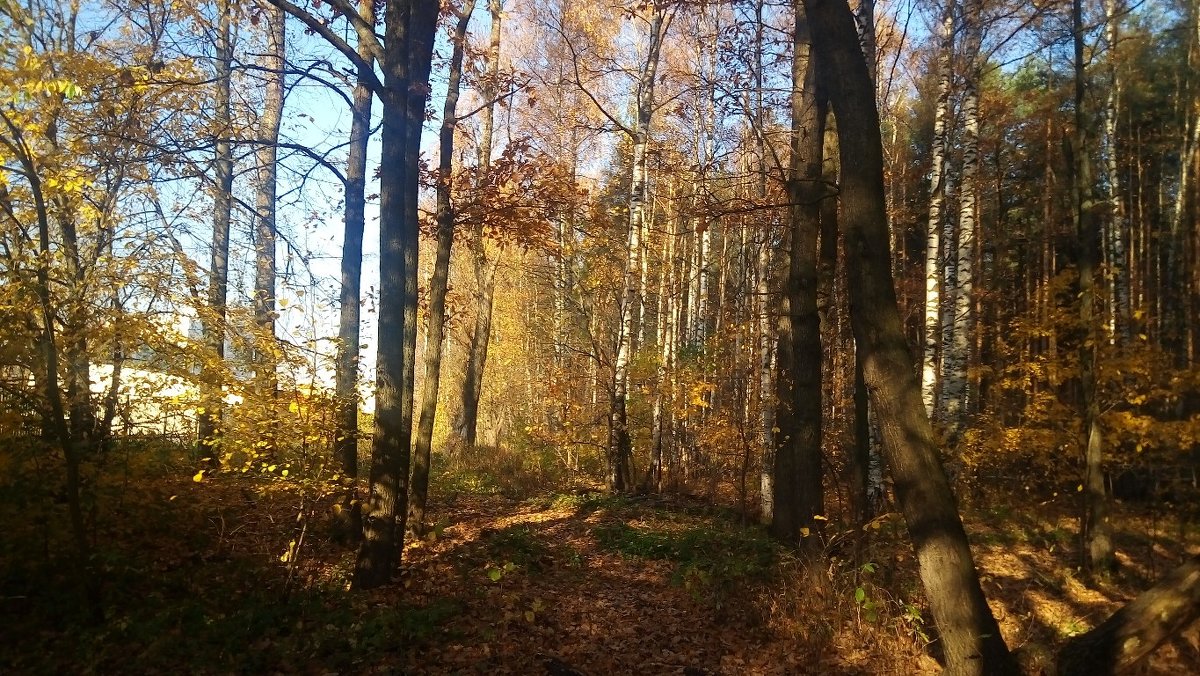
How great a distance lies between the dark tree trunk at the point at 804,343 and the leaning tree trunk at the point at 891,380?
2046mm

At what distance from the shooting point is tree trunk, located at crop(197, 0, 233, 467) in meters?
5.98

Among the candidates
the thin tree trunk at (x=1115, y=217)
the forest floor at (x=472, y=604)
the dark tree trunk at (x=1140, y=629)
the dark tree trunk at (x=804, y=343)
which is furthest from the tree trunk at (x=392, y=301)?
the thin tree trunk at (x=1115, y=217)

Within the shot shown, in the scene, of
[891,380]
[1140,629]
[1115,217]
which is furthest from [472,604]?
[1115,217]

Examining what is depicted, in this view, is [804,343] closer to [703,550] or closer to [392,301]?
[703,550]

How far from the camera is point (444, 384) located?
31594mm

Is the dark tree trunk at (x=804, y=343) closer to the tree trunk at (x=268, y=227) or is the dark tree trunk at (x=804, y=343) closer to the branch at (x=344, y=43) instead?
the branch at (x=344, y=43)

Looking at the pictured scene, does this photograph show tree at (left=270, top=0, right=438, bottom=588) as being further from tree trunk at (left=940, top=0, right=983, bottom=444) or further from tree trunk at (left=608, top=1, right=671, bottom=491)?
tree trunk at (left=940, top=0, right=983, bottom=444)

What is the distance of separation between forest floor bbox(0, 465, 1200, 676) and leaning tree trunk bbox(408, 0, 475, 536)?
733 millimetres

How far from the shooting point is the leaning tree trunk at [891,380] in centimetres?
407

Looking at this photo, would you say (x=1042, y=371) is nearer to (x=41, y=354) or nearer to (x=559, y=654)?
(x=559, y=654)

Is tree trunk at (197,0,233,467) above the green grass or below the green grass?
above

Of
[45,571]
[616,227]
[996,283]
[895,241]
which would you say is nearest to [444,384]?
[616,227]

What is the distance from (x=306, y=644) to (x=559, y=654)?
7.06 ft

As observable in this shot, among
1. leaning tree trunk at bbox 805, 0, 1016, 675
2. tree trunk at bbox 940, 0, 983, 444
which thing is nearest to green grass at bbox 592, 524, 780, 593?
leaning tree trunk at bbox 805, 0, 1016, 675
